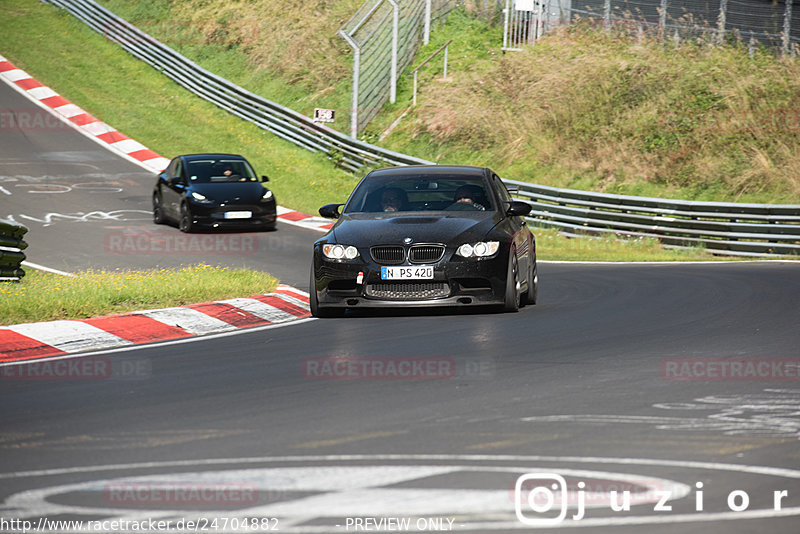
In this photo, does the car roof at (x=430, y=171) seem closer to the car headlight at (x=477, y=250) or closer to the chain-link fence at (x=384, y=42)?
the car headlight at (x=477, y=250)

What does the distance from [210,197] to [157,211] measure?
74.9 inches

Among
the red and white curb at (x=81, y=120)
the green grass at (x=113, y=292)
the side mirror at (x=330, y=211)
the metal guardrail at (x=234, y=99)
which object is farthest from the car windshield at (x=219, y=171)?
the side mirror at (x=330, y=211)

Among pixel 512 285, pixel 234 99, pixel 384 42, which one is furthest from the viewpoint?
pixel 234 99

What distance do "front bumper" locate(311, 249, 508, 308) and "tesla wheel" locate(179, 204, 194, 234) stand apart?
1179cm

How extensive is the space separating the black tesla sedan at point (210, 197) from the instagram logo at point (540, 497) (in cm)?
1817

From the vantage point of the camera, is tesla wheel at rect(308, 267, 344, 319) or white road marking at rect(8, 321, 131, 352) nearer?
white road marking at rect(8, 321, 131, 352)

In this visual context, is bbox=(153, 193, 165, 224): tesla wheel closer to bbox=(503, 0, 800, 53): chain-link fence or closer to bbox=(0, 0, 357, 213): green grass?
bbox=(0, 0, 357, 213): green grass

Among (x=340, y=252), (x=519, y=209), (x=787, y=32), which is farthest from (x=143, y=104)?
(x=340, y=252)

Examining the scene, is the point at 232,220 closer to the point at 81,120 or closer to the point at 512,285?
the point at 512,285

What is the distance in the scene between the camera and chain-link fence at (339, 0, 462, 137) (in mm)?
34531

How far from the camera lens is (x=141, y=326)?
1066 cm

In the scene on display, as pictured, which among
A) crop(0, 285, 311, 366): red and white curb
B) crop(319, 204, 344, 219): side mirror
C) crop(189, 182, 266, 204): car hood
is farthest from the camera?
crop(189, 182, 266, 204): car hood

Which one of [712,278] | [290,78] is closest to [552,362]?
[712,278]

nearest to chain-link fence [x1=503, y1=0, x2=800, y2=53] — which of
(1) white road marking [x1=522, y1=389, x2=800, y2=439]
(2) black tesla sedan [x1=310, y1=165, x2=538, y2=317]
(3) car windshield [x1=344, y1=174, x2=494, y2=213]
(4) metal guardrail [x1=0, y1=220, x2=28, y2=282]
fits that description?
(3) car windshield [x1=344, y1=174, x2=494, y2=213]
